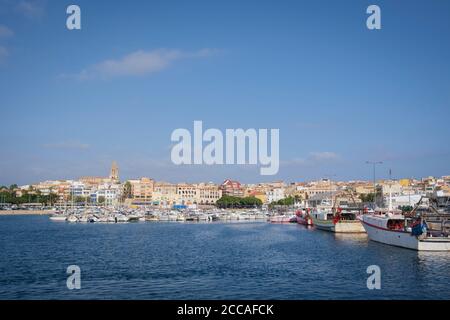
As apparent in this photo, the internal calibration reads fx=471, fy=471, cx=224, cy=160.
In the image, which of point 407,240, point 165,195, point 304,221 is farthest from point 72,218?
point 165,195

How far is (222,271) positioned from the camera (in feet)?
64.6

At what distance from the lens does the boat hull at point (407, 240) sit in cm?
2494

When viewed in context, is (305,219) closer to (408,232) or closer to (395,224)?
(395,224)

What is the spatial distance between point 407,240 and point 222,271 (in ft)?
40.9

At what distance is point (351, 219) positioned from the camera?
4303 cm

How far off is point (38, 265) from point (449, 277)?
57.9 ft

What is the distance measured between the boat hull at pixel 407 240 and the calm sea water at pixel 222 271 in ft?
1.87

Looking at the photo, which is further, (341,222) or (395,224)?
(341,222)

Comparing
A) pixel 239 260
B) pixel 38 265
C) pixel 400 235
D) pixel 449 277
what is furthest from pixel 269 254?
pixel 38 265

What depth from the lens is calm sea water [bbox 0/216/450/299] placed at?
50.6 ft

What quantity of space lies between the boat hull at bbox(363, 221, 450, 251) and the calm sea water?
57 centimetres

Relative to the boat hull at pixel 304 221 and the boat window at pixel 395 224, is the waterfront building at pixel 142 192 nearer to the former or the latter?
the boat hull at pixel 304 221

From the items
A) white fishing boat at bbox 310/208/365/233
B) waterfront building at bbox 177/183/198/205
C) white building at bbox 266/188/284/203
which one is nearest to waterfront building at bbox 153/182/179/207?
waterfront building at bbox 177/183/198/205
